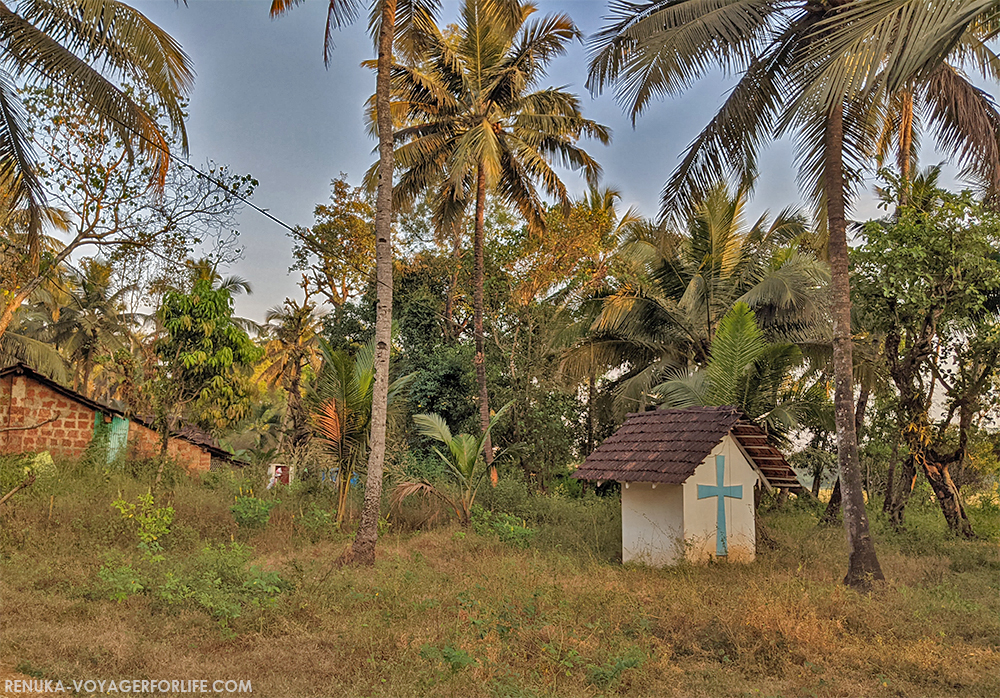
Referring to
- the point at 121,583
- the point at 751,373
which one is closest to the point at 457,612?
the point at 121,583

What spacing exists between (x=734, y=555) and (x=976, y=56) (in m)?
8.53

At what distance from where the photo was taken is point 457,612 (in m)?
7.30

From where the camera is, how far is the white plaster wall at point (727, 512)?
9.80 meters

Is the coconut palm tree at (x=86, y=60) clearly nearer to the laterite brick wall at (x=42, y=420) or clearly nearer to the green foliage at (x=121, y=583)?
the green foliage at (x=121, y=583)

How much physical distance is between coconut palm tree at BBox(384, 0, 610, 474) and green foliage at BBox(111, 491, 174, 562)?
25.7 feet

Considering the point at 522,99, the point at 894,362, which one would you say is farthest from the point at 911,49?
the point at 522,99

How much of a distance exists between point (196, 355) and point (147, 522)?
5267mm

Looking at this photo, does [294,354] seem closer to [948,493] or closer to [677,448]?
[677,448]

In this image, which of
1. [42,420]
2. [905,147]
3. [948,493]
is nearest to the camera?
[905,147]

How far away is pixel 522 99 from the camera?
17.0 m

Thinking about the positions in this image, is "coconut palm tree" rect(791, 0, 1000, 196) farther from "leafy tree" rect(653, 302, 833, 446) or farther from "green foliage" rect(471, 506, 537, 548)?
"green foliage" rect(471, 506, 537, 548)

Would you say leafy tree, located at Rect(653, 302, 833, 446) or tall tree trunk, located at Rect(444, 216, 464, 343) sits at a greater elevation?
tall tree trunk, located at Rect(444, 216, 464, 343)

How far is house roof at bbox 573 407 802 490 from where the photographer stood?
9820 millimetres

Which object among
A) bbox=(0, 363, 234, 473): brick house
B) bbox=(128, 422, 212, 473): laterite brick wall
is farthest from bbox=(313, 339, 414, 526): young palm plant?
bbox=(128, 422, 212, 473): laterite brick wall
